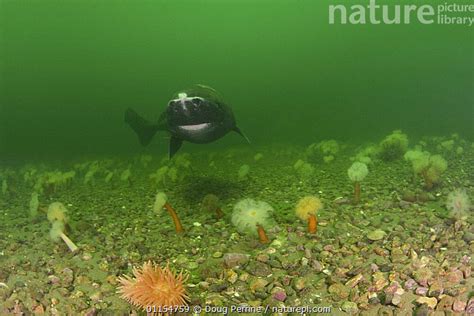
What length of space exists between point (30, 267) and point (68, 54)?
9878 mm

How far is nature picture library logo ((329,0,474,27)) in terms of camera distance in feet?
9.57

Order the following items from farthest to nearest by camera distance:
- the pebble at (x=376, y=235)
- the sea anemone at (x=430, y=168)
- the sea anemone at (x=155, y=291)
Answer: the sea anemone at (x=430, y=168), the pebble at (x=376, y=235), the sea anemone at (x=155, y=291)

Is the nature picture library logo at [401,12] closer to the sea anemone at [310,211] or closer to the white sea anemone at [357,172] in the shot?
the white sea anemone at [357,172]

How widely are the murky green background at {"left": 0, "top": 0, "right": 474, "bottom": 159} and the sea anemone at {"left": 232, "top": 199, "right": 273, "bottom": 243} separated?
129cm

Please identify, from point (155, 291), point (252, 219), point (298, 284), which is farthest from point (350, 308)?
point (155, 291)

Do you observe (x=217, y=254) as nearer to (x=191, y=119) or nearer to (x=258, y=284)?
(x=258, y=284)

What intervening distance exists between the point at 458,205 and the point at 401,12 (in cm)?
198

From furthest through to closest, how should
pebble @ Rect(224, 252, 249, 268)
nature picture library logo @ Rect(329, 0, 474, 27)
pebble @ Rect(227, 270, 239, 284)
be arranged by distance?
1. nature picture library logo @ Rect(329, 0, 474, 27)
2. pebble @ Rect(224, 252, 249, 268)
3. pebble @ Rect(227, 270, 239, 284)

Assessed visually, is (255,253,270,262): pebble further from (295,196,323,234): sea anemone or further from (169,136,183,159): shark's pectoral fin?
(169,136,183,159): shark's pectoral fin

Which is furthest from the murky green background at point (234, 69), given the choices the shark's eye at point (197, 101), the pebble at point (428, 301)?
the pebble at point (428, 301)

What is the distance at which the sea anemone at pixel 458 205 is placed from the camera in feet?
7.80

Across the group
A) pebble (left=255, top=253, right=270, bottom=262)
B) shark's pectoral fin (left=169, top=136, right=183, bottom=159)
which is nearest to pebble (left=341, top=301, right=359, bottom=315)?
pebble (left=255, top=253, right=270, bottom=262)

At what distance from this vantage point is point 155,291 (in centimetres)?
174

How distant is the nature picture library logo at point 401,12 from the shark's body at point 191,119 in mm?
1512
